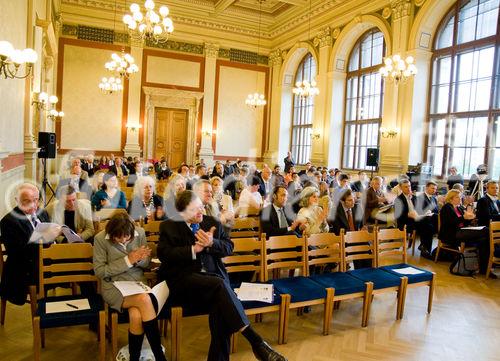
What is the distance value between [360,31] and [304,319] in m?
11.4

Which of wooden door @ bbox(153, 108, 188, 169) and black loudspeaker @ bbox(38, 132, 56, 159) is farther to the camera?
wooden door @ bbox(153, 108, 188, 169)

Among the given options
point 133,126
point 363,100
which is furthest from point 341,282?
point 133,126

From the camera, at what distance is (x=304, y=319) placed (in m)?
3.82

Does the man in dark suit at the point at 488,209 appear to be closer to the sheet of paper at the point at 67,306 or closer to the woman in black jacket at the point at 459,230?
the woman in black jacket at the point at 459,230

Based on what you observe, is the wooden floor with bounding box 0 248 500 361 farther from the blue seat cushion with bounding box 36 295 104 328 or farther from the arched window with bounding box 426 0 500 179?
the arched window with bounding box 426 0 500 179

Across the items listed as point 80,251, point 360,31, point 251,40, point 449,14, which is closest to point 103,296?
point 80,251

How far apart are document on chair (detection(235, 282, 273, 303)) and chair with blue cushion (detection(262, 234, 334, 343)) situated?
0.37ft

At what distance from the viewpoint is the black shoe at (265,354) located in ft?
9.05

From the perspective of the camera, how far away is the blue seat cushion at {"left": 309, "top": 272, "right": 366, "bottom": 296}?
354 cm

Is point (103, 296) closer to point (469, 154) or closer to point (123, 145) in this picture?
point (469, 154)

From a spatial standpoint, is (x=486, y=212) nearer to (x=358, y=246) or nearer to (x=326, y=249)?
(x=358, y=246)

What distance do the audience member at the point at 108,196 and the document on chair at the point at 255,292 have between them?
2388 mm

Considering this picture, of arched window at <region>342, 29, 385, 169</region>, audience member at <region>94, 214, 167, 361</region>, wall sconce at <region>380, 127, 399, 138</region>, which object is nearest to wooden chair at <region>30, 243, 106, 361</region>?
audience member at <region>94, 214, 167, 361</region>

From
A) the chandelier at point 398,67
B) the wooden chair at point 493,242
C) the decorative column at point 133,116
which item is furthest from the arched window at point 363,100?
the wooden chair at point 493,242
